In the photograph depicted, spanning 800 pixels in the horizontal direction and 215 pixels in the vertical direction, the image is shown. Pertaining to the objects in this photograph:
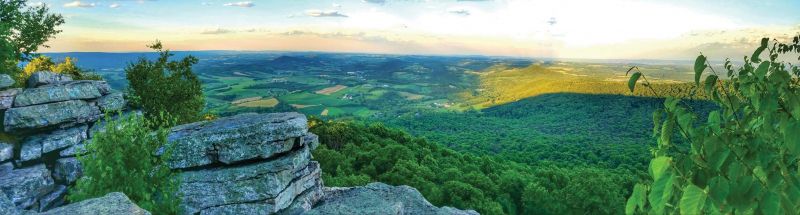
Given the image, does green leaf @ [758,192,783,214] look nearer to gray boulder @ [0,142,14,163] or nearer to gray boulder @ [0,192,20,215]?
gray boulder @ [0,192,20,215]

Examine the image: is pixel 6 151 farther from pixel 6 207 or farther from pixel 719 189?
pixel 719 189

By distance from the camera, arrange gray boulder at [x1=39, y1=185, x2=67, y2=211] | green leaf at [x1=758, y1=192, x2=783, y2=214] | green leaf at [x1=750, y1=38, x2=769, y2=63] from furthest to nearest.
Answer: gray boulder at [x1=39, y1=185, x2=67, y2=211] → green leaf at [x1=750, y1=38, x2=769, y2=63] → green leaf at [x1=758, y1=192, x2=783, y2=214]

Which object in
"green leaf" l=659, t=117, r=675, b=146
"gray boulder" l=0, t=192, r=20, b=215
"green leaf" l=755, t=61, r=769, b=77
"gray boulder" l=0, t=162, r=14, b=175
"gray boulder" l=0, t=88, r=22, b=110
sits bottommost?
"gray boulder" l=0, t=162, r=14, b=175

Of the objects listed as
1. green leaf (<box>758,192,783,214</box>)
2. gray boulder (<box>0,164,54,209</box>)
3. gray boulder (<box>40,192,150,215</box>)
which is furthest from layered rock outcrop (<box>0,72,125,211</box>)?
green leaf (<box>758,192,783,214</box>)

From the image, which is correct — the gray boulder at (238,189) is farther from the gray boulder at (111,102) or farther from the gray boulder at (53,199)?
the gray boulder at (111,102)

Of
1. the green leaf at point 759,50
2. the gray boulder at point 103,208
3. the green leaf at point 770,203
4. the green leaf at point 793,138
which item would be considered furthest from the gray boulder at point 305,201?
the green leaf at point 793,138

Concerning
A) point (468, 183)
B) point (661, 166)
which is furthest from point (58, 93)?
point (468, 183)

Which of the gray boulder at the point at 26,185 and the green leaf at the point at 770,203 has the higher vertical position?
the green leaf at the point at 770,203
